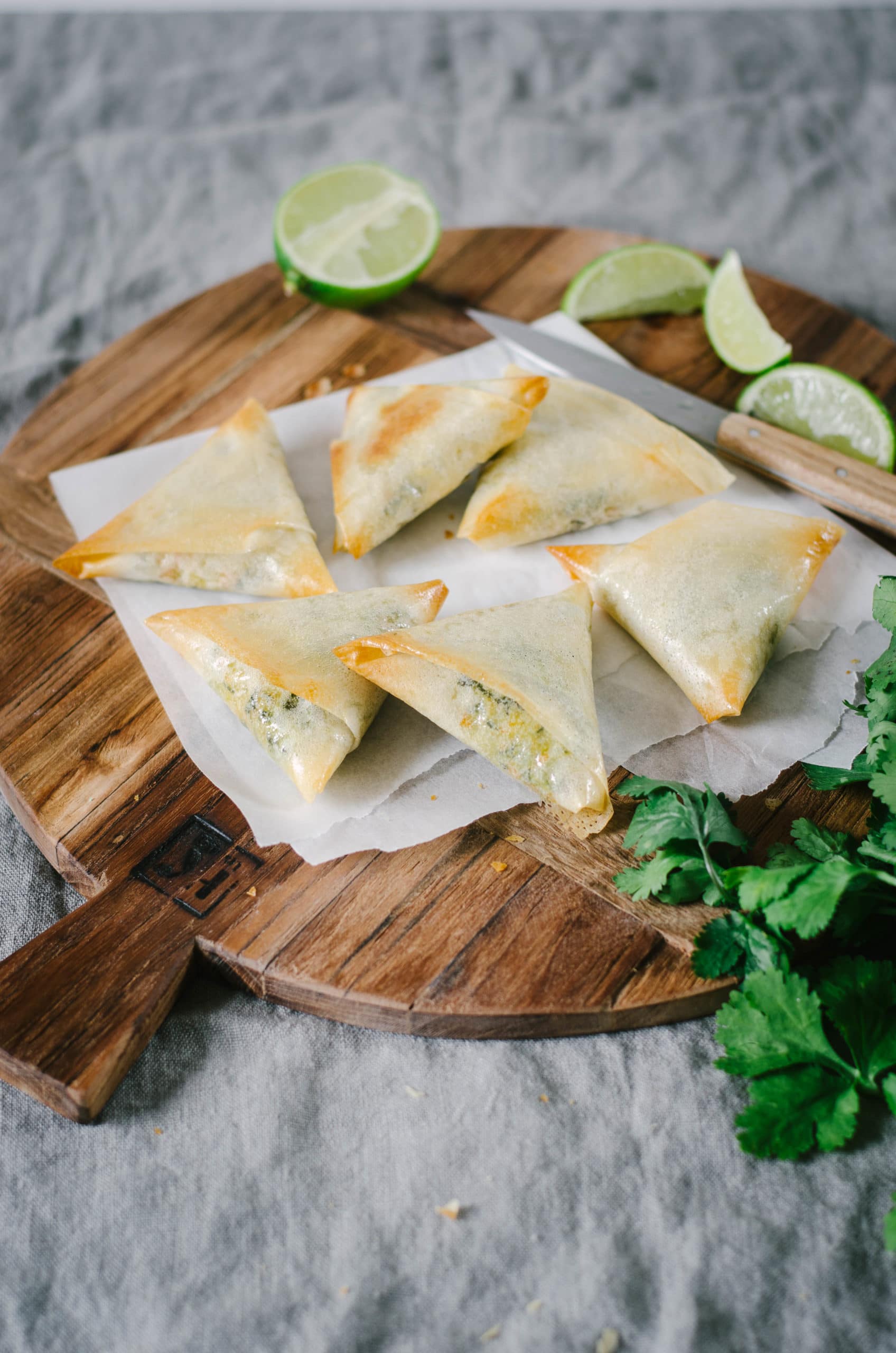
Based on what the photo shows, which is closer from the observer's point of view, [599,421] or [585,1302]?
[585,1302]

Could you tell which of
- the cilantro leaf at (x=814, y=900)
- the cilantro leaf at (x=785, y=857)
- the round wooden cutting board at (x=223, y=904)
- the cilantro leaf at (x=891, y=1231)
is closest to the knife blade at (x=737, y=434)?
the round wooden cutting board at (x=223, y=904)

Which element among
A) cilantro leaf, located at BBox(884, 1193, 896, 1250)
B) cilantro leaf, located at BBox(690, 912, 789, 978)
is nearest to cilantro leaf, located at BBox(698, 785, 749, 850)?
cilantro leaf, located at BBox(690, 912, 789, 978)

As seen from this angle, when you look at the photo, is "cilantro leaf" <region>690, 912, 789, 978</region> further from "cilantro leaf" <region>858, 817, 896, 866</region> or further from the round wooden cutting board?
"cilantro leaf" <region>858, 817, 896, 866</region>

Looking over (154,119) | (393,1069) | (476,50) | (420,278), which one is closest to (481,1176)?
(393,1069)

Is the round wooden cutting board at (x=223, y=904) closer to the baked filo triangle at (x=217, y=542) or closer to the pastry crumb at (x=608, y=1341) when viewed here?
the baked filo triangle at (x=217, y=542)

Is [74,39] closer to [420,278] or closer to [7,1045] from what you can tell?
[420,278]

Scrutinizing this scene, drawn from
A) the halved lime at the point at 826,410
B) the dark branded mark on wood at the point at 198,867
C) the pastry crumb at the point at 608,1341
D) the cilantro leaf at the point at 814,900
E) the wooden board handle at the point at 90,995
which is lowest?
the halved lime at the point at 826,410
